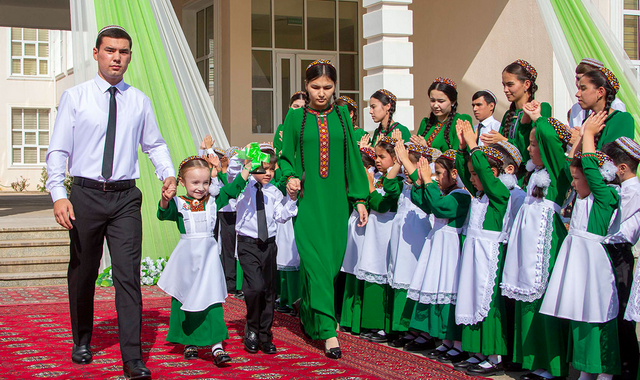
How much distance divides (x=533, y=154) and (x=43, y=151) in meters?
21.2

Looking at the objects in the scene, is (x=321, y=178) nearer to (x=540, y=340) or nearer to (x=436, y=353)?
(x=436, y=353)

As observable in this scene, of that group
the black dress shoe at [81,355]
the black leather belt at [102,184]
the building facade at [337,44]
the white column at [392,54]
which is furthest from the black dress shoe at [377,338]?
the building facade at [337,44]

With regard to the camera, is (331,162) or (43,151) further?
(43,151)

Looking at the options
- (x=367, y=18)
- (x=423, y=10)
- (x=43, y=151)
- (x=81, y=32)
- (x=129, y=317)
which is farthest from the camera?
(x=43, y=151)

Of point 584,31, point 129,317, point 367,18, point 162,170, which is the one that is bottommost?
point 129,317

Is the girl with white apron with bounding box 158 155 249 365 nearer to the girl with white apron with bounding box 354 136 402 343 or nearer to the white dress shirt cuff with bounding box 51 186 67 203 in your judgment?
the white dress shirt cuff with bounding box 51 186 67 203

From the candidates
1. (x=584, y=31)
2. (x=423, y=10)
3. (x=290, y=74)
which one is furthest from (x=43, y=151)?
(x=584, y=31)

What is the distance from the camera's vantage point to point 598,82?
427cm

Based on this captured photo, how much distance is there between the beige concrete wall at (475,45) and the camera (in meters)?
8.37

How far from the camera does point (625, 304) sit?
3.79 metres

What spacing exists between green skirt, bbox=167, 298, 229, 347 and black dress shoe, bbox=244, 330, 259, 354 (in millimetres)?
273

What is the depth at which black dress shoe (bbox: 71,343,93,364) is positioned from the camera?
169 inches

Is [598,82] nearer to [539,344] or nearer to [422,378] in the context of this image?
[539,344]

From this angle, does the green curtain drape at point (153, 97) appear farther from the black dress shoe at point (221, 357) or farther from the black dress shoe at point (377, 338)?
the black dress shoe at point (221, 357)
